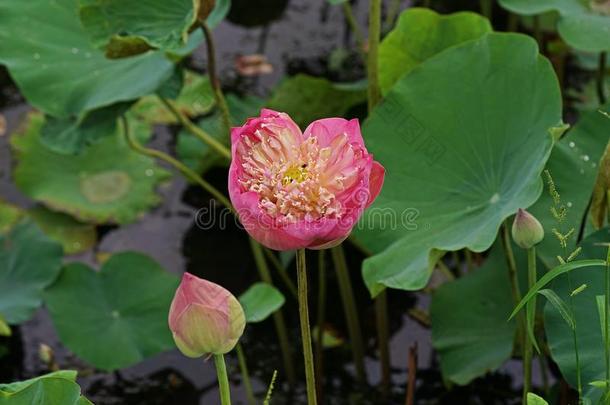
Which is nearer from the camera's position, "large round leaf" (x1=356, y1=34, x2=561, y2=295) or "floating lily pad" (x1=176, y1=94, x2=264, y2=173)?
"large round leaf" (x1=356, y1=34, x2=561, y2=295)

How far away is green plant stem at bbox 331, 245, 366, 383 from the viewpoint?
5.46 ft

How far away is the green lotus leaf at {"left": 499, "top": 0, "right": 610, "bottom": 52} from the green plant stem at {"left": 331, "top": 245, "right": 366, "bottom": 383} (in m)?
0.52

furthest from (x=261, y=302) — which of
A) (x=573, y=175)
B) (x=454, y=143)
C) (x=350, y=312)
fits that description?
(x=573, y=175)

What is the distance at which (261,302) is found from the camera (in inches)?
58.0

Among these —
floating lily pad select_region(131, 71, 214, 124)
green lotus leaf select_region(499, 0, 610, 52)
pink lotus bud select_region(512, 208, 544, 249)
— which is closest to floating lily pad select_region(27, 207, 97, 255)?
floating lily pad select_region(131, 71, 214, 124)

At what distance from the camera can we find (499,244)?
5.26 feet

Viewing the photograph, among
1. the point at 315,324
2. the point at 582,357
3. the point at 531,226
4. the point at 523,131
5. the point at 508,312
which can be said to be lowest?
the point at 315,324

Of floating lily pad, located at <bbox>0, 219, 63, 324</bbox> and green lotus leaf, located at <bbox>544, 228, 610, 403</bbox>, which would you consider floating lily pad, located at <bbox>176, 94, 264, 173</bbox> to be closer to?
floating lily pad, located at <bbox>0, 219, 63, 324</bbox>

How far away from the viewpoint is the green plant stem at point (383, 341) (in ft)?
5.45

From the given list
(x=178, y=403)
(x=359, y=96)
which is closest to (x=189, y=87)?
(x=359, y=96)

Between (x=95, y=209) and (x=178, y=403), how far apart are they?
1.82 ft

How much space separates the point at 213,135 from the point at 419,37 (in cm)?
72

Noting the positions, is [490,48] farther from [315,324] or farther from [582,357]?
[315,324]

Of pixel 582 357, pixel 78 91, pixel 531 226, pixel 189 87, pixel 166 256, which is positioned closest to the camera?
pixel 531 226
